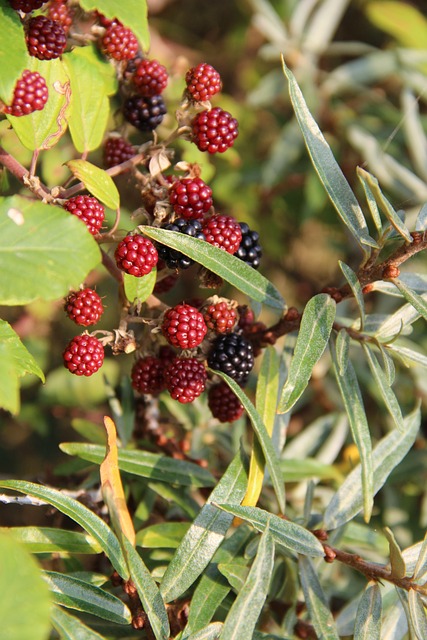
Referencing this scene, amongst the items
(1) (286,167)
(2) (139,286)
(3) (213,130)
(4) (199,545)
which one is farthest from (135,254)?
(1) (286,167)

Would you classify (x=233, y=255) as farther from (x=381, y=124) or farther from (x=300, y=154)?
(x=381, y=124)

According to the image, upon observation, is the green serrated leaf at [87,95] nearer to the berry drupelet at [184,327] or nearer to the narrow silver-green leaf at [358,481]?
the berry drupelet at [184,327]

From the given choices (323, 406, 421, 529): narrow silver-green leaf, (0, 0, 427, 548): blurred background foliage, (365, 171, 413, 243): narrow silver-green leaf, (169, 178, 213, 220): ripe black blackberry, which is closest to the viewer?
(365, 171, 413, 243): narrow silver-green leaf

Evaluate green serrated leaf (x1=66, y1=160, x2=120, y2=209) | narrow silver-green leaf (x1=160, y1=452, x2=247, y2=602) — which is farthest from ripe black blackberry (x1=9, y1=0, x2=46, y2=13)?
narrow silver-green leaf (x1=160, y1=452, x2=247, y2=602)

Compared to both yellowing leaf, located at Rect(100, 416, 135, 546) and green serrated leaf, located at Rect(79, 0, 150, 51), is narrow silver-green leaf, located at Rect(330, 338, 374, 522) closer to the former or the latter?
yellowing leaf, located at Rect(100, 416, 135, 546)

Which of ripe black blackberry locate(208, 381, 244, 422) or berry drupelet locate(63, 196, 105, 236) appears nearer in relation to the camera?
berry drupelet locate(63, 196, 105, 236)

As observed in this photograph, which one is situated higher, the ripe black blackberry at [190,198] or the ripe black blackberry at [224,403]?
the ripe black blackberry at [190,198]

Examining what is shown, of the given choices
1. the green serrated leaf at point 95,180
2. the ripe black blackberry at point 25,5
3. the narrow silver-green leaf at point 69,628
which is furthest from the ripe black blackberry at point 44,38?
the narrow silver-green leaf at point 69,628
